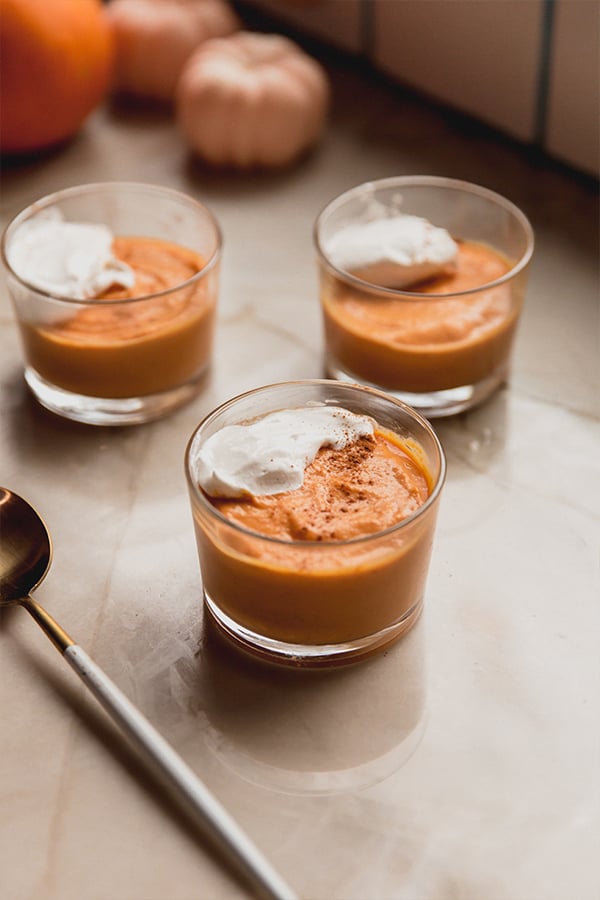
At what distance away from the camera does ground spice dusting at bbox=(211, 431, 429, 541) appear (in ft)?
3.24

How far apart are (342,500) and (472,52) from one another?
1035 mm

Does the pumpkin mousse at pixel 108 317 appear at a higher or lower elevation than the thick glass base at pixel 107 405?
higher

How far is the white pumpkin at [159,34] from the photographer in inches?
73.4

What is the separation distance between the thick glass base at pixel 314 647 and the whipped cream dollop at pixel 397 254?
0.44 m

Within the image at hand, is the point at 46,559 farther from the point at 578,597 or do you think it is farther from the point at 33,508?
the point at 578,597

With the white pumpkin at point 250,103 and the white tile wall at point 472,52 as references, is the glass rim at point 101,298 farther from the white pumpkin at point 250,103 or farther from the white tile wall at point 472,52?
the white tile wall at point 472,52

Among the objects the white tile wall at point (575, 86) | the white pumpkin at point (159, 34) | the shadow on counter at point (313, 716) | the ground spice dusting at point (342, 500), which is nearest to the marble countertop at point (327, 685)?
the shadow on counter at point (313, 716)

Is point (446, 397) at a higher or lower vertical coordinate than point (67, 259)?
lower

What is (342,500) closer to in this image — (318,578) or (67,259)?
(318,578)

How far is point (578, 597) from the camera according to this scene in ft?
3.62

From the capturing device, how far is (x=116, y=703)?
3.12 ft

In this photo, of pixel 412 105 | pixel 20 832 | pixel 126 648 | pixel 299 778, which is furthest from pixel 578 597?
pixel 412 105

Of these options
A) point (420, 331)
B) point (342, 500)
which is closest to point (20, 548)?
point (342, 500)

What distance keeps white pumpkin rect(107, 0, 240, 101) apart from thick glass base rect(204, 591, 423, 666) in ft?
3.83
